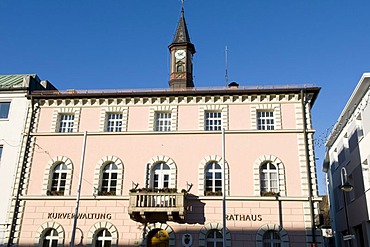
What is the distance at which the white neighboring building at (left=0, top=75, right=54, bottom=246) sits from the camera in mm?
28136

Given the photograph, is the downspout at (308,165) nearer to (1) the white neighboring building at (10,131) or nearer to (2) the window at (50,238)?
(2) the window at (50,238)

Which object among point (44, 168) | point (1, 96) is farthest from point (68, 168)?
point (1, 96)

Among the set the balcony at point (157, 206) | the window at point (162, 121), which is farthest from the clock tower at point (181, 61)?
the balcony at point (157, 206)

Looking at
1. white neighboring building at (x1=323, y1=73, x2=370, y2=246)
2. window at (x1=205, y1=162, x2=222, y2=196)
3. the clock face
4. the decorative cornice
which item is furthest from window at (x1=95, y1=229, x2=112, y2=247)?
the clock face

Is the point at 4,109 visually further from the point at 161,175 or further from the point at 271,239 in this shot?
the point at 271,239

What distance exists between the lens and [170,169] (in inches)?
1091

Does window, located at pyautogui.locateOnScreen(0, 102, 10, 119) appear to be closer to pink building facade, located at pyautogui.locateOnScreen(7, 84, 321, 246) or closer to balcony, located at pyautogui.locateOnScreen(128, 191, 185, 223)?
pink building facade, located at pyautogui.locateOnScreen(7, 84, 321, 246)

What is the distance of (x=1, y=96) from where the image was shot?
3117 cm

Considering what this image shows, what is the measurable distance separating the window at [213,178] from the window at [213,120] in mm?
2729

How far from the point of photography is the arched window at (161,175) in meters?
27.6

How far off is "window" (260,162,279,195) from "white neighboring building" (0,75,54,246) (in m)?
17.1

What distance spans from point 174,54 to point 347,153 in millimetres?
16771

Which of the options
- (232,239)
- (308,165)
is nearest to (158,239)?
(232,239)

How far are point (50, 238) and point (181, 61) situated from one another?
1732 cm
